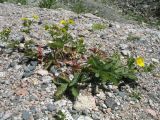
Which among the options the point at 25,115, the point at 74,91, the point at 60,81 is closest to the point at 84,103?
the point at 74,91

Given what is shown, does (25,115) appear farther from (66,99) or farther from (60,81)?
(60,81)

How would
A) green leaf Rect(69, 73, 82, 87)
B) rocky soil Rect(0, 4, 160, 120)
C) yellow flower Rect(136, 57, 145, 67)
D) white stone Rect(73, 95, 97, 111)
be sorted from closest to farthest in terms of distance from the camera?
rocky soil Rect(0, 4, 160, 120) → white stone Rect(73, 95, 97, 111) → green leaf Rect(69, 73, 82, 87) → yellow flower Rect(136, 57, 145, 67)

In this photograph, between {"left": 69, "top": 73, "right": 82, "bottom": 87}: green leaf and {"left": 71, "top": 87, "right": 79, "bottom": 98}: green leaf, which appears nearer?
{"left": 71, "top": 87, "right": 79, "bottom": 98}: green leaf

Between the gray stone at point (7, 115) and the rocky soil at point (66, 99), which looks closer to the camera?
the gray stone at point (7, 115)

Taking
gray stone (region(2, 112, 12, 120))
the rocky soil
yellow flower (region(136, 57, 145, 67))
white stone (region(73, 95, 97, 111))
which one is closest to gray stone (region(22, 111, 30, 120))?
the rocky soil

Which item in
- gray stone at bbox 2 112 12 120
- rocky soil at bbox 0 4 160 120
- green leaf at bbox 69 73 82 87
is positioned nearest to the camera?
gray stone at bbox 2 112 12 120

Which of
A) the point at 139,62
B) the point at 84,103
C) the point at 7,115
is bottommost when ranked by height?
the point at 7,115

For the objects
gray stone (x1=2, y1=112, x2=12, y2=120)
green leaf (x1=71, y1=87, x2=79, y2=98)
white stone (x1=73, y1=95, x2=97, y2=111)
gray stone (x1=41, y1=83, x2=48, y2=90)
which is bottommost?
gray stone (x1=2, y1=112, x2=12, y2=120)

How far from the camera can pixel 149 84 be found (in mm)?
6285

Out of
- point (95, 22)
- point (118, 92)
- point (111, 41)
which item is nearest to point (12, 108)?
point (118, 92)

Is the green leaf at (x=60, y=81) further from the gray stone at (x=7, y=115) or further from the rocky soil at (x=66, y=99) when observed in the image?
the gray stone at (x=7, y=115)

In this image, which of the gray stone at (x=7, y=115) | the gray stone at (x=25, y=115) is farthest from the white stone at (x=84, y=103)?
the gray stone at (x=7, y=115)

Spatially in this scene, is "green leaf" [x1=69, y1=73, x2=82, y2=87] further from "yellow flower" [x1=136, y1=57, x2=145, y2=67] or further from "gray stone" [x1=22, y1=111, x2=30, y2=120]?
"yellow flower" [x1=136, y1=57, x2=145, y2=67]

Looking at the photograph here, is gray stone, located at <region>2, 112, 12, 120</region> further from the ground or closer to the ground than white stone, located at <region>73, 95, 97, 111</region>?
closer to the ground
